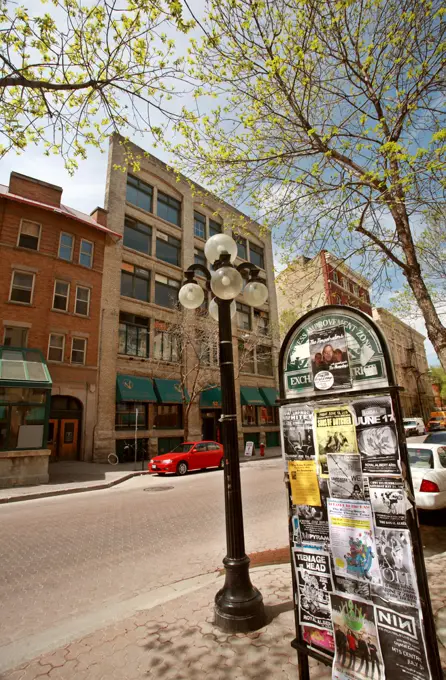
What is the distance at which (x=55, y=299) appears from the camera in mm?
19750

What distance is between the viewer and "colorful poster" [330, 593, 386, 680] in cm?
230

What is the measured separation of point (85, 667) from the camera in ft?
9.92

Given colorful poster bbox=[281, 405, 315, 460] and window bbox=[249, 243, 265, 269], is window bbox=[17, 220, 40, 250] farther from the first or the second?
colorful poster bbox=[281, 405, 315, 460]

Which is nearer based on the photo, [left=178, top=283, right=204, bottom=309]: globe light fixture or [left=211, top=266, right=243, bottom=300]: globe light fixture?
[left=211, top=266, right=243, bottom=300]: globe light fixture

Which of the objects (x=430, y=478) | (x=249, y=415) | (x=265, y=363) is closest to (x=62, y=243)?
(x=249, y=415)

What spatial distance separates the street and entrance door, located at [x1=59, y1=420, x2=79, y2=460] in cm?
825

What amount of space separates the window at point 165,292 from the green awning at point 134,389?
19.2ft

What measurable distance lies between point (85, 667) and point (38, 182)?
23.5 meters

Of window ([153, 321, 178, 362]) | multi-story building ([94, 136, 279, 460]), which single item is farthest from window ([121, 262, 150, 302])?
window ([153, 321, 178, 362])

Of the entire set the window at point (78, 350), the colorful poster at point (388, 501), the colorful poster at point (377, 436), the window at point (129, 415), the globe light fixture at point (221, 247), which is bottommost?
the colorful poster at point (388, 501)

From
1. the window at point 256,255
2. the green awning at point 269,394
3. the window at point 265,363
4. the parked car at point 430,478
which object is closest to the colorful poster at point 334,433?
the parked car at point 430,478

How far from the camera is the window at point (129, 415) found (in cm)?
2066

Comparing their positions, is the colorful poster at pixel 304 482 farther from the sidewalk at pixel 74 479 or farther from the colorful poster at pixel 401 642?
the sidewalk at pixel 74 479

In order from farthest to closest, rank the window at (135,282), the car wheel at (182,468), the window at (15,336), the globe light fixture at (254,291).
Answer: the window at (135,282), the window at (15,336), the car wheel at (182,468), the globe light fixture at (254,291)
